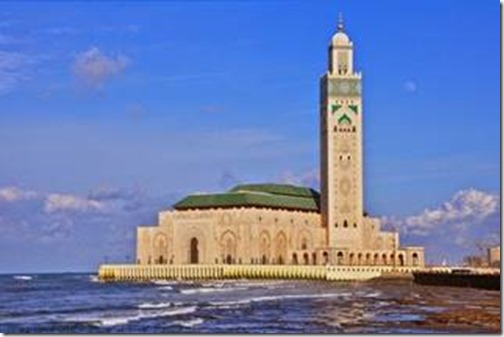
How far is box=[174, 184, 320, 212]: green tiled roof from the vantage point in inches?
2938

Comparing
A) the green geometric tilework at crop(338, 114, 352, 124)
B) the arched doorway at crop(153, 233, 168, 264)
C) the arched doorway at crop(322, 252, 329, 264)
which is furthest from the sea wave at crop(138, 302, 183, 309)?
the green geometric tilework at crop(338, 114, 352, 124)

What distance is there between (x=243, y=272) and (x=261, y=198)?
711cm

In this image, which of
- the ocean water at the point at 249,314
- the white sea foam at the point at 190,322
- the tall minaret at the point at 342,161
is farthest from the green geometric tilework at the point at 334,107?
the white sea foam at the point at 190,322

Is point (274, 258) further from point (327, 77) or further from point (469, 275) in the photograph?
point (469, 275)

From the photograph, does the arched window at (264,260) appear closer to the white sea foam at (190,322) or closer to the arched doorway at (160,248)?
the arched doorway at (160,248)

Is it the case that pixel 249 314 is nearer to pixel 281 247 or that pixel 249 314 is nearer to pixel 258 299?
pixel 258 299

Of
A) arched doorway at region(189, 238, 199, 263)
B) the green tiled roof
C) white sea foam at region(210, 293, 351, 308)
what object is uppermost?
the green tiled roof

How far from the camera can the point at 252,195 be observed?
247 ft

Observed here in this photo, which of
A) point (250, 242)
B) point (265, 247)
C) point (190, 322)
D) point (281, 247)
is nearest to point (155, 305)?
point (190, 322)

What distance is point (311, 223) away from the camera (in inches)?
2980

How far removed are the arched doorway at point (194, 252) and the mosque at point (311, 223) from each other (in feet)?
0.11

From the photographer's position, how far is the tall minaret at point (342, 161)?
74438 millimetres

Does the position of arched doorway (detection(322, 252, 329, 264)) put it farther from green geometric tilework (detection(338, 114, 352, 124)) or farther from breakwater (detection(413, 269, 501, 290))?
breakwater (detection(413, 269, 501, 290))

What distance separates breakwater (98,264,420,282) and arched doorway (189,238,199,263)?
97.6 inches
